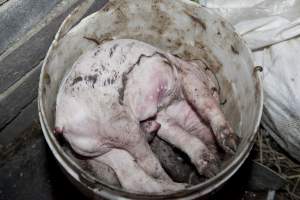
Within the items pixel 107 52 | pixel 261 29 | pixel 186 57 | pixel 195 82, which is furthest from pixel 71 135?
pixel 261 29

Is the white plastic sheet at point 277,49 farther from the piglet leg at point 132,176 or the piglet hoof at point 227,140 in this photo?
the piglet leg at point 132,176

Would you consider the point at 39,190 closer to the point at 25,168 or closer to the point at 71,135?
the point at 25,168

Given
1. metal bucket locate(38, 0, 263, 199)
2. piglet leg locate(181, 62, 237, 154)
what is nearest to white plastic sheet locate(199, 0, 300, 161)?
metal bucket locate(38, 0, 263, 199)

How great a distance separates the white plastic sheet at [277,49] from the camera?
4.15ft

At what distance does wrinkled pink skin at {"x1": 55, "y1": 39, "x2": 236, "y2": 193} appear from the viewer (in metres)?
1.03

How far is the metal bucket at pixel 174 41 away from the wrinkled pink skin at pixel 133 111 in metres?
0.07

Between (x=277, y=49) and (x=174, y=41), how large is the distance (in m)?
0.30

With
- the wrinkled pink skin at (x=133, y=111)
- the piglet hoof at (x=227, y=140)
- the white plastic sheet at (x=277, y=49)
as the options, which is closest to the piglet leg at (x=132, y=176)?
the wrinkled pink skin at (x=133, y=111)

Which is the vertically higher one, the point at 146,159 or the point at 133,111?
the point at 133,111

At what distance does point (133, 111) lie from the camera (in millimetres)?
1060

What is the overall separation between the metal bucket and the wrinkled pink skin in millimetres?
69

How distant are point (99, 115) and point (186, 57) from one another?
0.42 meters

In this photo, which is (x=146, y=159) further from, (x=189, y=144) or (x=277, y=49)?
(x=277, y=49)

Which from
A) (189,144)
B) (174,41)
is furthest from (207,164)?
(174,41)
